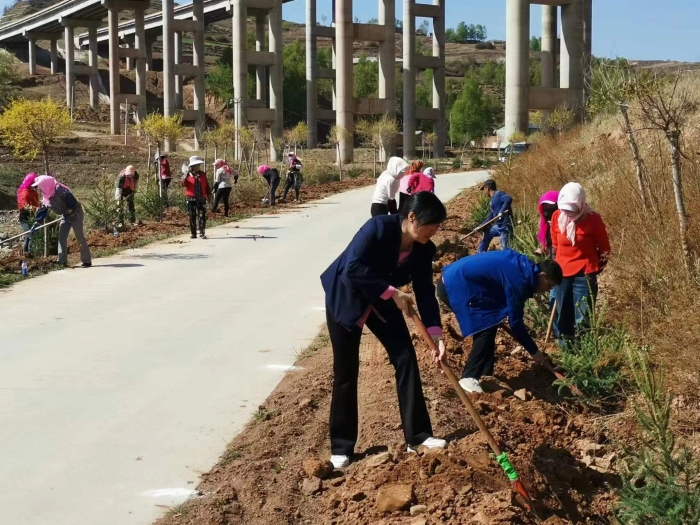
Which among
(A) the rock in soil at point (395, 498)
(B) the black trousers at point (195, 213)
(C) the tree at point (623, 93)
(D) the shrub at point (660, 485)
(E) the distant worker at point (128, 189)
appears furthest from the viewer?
(E) the distant worker at point (128, 189)

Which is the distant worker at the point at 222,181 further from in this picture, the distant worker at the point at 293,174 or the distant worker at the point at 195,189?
the distant worker at the point at 195,189

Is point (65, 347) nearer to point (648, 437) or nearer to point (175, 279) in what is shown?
point (175, 279)

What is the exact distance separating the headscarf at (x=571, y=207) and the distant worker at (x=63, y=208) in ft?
29.0

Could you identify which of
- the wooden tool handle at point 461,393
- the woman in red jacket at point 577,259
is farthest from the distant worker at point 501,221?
the wooden tool handle at point 461,393

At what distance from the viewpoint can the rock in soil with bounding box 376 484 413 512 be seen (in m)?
5.18

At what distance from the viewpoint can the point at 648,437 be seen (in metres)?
6.10

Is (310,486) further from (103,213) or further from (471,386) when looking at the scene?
(103,213)

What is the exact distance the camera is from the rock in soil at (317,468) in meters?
5.81

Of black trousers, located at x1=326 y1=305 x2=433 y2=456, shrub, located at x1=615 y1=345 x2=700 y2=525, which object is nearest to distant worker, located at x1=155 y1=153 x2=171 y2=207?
black trousers, located at x1=326 y1=305 x2=433 y2=456

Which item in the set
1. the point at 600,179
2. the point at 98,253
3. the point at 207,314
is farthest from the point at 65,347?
the point at 600,179

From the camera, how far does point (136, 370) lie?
871 centimetres

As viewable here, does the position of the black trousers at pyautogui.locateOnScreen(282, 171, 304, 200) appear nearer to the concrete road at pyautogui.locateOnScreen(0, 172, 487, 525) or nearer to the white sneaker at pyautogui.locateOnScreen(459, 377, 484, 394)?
the concrete road at pyautogui.locateOnScreen(0, 172, 487, 525)

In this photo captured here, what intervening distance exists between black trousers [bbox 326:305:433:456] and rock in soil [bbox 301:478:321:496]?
32 cm

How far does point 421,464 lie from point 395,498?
15.3 inches
